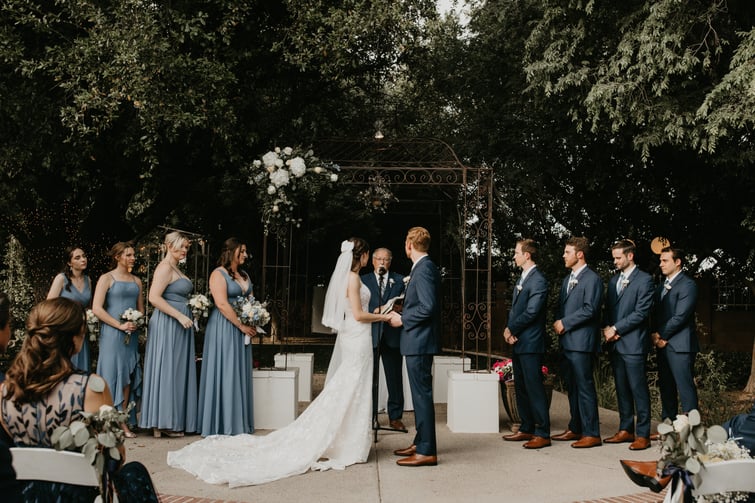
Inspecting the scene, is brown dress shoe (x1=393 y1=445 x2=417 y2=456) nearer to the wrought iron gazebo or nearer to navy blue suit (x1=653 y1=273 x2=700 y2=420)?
the wrought iron gazebo

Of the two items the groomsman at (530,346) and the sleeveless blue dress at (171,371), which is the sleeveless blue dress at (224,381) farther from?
the groomsman at (530,346)

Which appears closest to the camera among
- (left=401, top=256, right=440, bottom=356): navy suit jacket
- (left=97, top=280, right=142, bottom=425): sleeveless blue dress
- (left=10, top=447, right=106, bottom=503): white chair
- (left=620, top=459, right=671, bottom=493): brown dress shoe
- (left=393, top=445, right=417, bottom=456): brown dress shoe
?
(left=10, top=447, right=106, bottom=503): white chair

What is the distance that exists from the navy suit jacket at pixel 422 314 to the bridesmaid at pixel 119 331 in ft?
9.42

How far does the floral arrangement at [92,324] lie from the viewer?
756 cm

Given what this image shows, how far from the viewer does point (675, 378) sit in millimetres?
7223

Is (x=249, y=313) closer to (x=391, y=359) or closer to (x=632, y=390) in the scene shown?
(x=391, y=359)

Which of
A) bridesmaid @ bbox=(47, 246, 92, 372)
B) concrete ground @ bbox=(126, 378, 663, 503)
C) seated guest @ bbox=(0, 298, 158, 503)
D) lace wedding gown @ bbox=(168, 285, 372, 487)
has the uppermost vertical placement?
bridesmaid @ bbox=(47, 246, 92, 372)

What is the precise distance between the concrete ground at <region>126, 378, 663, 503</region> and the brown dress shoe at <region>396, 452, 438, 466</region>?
0.05 metres

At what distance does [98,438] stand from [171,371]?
184 inches

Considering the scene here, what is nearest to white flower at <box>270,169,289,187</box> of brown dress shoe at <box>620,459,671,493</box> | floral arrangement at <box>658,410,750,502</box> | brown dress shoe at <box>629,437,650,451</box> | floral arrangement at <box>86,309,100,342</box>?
floral arrangement at <box>86,309,100,342</box>

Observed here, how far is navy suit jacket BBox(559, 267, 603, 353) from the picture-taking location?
285 inches

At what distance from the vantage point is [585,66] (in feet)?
32.0

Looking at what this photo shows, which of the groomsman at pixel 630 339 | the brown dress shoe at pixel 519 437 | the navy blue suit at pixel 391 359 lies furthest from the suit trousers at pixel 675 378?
the navy blue suit at pixel 391 359

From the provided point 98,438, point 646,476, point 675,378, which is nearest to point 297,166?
point 675,378
